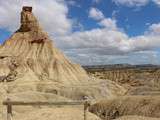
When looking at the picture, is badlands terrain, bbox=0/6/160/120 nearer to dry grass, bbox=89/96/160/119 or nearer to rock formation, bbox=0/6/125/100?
rock formation, bbox=0/6/125/100

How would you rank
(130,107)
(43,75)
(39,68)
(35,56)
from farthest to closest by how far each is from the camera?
(35,56) → (39,68) → (43,75) → (130,107)

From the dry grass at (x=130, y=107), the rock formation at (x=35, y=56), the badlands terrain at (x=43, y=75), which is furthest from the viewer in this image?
A: the rock formation at (x=35, y=56)

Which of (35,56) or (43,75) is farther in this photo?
(35,56)

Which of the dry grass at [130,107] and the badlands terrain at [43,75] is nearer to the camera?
the dry grass at [130,107]

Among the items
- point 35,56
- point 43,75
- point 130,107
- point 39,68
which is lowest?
point 130,107

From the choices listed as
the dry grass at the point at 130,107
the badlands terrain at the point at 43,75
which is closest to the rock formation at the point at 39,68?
the badlands terrain at the point at 43,75

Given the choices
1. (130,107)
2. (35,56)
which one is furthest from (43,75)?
(130,107)

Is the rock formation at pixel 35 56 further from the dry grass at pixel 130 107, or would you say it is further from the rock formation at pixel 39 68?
the dry grass at pixel 130 107

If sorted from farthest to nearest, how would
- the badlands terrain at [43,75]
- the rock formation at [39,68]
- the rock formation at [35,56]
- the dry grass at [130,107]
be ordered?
the rock formation at [35,56] → the rock formation at [39,68] → the badlands terrain at [43,75] → the dry grass at [130,107]

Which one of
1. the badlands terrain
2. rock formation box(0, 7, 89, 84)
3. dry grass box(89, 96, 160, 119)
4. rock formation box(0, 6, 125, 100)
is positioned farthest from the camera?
rock formation box(0, 7, 89, 84)

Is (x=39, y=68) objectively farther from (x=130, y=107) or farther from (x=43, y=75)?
(x=130, y=107)

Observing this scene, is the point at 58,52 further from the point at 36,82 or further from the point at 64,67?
the point at 36,82

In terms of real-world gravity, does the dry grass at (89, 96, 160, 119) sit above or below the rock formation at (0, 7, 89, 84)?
below

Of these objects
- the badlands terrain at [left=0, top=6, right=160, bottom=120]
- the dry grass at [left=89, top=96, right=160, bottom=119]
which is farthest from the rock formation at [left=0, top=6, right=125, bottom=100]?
the dry grass at [left=89, top=96, right=160, bottom=119]
